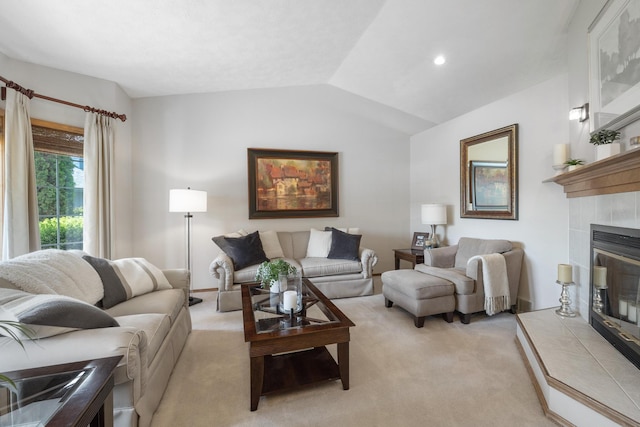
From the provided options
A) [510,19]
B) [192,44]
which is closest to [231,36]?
[192,44]

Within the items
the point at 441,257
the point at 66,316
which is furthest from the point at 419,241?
the point at 66,316

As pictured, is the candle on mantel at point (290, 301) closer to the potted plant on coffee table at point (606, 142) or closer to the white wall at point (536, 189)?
the potted plant on coffee table at point (606, 142)

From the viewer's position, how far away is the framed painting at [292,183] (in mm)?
4156

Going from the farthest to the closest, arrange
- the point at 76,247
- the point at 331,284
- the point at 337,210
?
the point at 337,210 → the point at 331,284 → the point at 76,247

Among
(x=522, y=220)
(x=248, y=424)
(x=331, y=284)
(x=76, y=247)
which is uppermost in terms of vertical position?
(x=522, y=220)

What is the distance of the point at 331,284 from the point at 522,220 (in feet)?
7.62

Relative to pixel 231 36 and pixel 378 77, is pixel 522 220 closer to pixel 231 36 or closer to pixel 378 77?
pixel 378 77

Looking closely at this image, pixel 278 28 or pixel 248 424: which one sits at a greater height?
pixel 278 28

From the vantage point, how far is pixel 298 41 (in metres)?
2.99

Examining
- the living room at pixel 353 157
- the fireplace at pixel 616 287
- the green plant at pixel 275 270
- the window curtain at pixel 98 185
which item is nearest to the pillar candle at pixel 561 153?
the living room at pixel 353 157

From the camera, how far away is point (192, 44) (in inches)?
109

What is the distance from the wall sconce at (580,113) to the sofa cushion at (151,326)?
353cm

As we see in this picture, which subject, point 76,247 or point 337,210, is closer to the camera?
point 76,247

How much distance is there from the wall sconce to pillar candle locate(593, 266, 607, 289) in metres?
1.20
